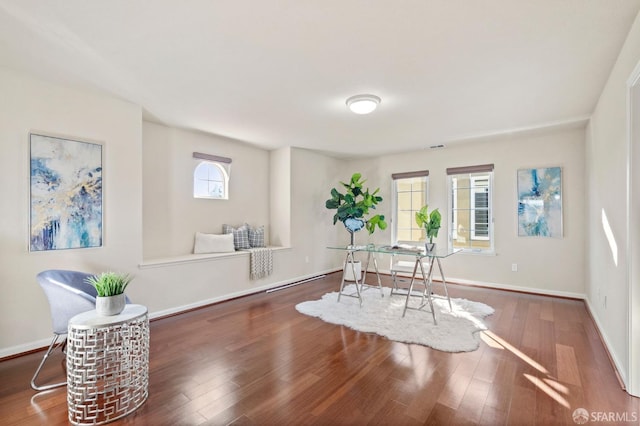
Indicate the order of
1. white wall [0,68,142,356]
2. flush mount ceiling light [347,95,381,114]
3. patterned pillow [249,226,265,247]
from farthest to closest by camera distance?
1. patterned pillow [249,226,265,247]
2. flush mount ceiling light [347,95,381,114]
3. white wall [0,68,142,356]

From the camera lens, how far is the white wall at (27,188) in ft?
8.56

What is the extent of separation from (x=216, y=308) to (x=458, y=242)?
4.20 metres

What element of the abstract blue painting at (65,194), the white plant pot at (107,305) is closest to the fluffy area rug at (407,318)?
the white plant pot at (107,305)

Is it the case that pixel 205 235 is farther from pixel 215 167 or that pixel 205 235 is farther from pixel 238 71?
pixel 238 71

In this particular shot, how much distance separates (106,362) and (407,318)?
9.42 feet

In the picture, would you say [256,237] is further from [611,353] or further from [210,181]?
[611,353]

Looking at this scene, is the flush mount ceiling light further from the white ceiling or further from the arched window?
the arched window

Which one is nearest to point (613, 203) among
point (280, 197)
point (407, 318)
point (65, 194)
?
point (407, 318)

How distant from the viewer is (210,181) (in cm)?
489

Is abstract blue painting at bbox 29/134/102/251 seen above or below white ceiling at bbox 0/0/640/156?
below

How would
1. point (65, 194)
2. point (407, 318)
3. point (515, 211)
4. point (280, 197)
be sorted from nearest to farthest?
point (65, 194) < point (407, 318) < point (515, 211) < point (280, 197)

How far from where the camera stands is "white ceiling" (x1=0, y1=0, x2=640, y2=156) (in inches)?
73.5

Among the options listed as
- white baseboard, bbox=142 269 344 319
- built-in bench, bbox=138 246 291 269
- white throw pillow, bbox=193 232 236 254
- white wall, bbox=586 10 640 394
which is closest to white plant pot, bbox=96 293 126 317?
built-in bench, bbox=138 246 291 269

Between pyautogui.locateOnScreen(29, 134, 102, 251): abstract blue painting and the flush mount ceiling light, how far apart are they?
2.73 meters
